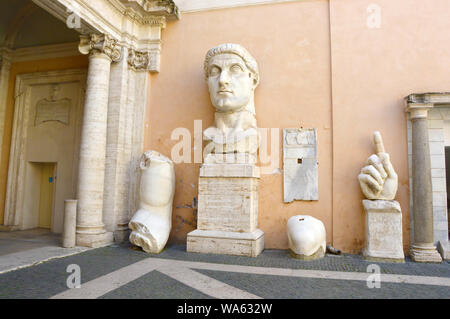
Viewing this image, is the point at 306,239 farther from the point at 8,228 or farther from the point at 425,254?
the point at 8,228

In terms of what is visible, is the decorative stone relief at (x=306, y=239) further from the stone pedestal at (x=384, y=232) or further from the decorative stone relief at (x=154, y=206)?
the decorative stone relief at (x=154, y=206)

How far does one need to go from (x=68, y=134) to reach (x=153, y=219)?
3.23 meters

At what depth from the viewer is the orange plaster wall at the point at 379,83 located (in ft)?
16.4

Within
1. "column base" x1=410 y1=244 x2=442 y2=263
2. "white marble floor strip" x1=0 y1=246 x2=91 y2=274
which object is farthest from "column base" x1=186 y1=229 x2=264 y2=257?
"column base" x1=410 y1=244 x2=442 y2=263

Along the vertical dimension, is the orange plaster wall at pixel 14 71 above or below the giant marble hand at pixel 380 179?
above

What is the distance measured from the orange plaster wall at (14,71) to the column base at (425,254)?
6990 millimetres

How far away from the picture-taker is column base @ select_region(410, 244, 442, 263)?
448cm

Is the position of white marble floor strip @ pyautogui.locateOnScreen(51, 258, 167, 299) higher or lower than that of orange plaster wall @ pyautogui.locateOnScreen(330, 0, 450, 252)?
lower

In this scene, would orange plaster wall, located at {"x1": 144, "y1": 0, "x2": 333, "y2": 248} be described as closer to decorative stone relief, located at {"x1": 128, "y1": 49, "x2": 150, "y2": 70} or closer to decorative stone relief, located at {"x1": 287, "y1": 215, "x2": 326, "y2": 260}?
decorative stone relief, located at {"x1": 128, "y1": 49, "x2": 150, "y2": 70}

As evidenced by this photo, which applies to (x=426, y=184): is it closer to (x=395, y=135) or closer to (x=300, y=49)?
(x=395, y=135)

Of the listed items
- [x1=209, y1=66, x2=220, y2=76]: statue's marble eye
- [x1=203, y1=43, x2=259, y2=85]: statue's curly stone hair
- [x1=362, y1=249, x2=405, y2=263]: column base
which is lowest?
[x1=362, y1=249, x2=405, y2=263]: column base

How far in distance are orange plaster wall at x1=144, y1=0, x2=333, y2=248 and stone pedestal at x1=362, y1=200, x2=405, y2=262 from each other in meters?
0.68

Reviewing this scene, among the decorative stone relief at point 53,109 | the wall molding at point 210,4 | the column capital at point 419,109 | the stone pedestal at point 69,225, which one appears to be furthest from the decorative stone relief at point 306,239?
the decorative stone relief at point 53,109
